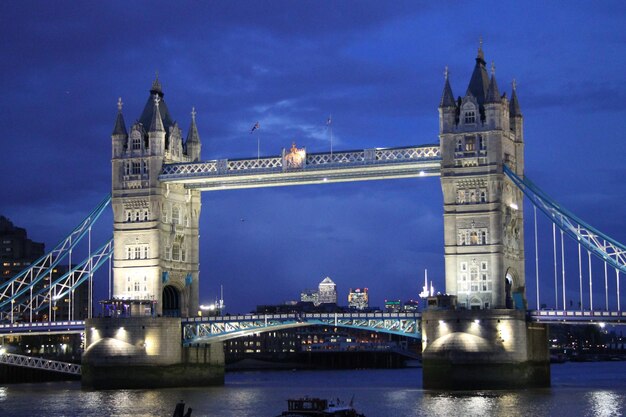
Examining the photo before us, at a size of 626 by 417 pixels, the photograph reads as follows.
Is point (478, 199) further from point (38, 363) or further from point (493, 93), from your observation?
point (38, 363)

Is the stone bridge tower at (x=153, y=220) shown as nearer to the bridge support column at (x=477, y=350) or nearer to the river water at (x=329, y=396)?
the river water at (x=329, y=396)

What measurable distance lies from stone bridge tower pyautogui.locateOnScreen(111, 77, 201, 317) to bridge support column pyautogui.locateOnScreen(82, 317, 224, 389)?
258cm

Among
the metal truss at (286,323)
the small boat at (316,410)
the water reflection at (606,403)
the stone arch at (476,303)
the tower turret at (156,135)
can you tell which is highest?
the tower turret at (156,135)

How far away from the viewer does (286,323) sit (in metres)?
101

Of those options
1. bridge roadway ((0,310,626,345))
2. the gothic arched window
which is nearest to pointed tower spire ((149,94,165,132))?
the gothic arched window

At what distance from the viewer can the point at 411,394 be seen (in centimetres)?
9450

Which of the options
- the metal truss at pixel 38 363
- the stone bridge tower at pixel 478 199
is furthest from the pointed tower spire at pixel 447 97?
the metal truss at pixel 38 363

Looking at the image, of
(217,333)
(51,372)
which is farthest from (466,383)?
(51,372)

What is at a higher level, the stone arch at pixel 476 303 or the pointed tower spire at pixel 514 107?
the pointed tower spire at pixel 514 107

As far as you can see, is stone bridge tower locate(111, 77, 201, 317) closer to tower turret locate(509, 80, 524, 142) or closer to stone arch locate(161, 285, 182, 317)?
stone arch locate(161, 285, 182, 317)

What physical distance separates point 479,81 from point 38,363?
167ft

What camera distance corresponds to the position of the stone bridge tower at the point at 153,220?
351ft

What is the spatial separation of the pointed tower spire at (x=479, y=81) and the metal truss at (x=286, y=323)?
18.6 meters

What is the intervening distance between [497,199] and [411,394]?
1657 cm
